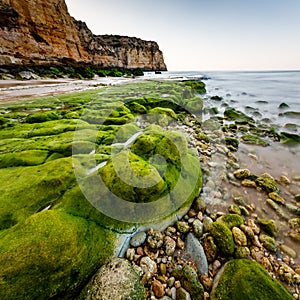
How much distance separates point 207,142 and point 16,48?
39.8 meters

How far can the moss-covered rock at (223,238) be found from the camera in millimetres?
2334

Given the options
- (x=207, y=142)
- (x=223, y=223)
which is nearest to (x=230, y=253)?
(x=223, y=223)

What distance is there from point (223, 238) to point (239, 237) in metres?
0.35

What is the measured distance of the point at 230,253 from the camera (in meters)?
2.32

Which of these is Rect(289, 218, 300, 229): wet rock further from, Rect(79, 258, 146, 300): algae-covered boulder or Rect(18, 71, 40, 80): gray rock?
Rect(18, 71, 40, 80): gray rock

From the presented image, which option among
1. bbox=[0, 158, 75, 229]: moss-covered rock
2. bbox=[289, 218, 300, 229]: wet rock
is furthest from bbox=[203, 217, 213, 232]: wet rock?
bbox=[0, 158, 75, 229]: moss-covered rock

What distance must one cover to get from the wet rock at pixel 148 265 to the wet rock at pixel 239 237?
1323 mm

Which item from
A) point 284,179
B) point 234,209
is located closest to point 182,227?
point 234,209

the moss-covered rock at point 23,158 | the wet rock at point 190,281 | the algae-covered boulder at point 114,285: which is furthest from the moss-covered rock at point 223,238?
the moss-covered rock at point 23,158

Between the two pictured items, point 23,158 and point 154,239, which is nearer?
point 154,239

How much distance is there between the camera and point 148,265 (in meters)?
2.14

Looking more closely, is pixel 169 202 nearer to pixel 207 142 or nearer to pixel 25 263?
pixel 25 263

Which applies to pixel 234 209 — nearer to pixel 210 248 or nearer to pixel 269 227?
pixel 269 227

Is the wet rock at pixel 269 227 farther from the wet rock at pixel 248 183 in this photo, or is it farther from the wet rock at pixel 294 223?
the wet rock at pixel 248 183
